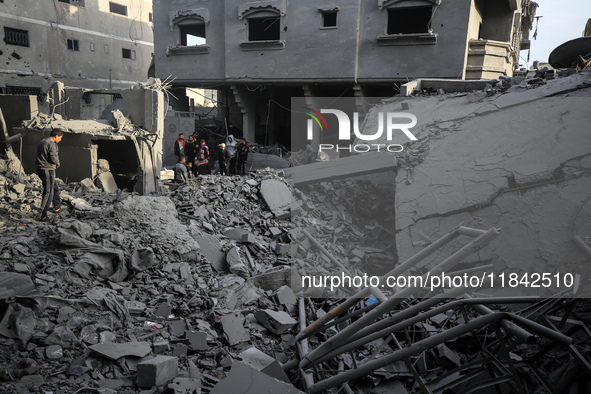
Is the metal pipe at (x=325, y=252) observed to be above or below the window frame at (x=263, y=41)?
below

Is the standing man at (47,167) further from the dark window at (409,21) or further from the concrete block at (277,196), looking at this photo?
the dark window at (409,21)

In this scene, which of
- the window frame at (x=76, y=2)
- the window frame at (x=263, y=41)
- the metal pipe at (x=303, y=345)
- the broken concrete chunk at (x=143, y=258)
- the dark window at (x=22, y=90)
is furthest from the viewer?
the window frame at (x=76, y=2)

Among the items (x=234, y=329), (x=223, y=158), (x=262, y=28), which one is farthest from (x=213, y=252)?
(x=262, y=28)

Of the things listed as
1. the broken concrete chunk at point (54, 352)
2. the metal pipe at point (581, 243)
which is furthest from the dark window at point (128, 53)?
the metal pipe at point (581, 243)

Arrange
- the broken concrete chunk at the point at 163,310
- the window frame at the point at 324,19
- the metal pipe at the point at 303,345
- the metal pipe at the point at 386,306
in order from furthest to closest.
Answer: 1. the window frame at the point at 324,19
2. the broken concrete chunk at the point at 163,310
3. the metal pipe at the point at 303,345
4. the metal pipe at the point at 386,306

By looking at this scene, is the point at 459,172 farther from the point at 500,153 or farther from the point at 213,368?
the point at 213,368

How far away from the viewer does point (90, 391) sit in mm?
3121

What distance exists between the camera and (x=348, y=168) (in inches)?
275

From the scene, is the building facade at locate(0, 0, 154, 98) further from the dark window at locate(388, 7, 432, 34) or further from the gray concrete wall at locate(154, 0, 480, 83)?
the dark window at locate(388, 7, 432, 34)

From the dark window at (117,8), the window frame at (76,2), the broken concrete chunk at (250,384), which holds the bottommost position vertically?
the broken concrete chunk at (250,384)

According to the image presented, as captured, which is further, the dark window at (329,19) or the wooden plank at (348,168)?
the dark window at (329,19)

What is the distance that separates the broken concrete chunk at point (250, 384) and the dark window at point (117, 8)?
25233mm

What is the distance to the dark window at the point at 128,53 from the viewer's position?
77.7 ft

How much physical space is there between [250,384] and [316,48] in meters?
13.1
